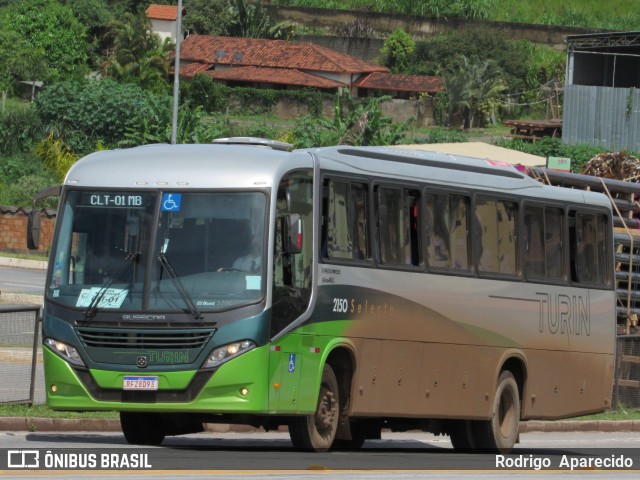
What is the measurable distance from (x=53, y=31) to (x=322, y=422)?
294 feet

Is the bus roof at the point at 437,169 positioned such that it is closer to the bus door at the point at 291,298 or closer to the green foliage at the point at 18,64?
the bus door at the point at 291,298

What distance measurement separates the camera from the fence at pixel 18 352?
1888 cm

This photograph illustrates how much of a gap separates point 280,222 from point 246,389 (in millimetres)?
1699

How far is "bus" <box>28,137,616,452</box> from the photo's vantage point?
14.5 meters

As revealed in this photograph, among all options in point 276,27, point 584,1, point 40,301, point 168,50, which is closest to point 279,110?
point 168,50

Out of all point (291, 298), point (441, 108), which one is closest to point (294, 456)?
point (291, 298)

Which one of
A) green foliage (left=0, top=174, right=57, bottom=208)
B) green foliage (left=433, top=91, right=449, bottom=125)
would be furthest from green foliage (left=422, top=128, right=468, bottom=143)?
green foliage (left=0, top=174, right=57, bottom=208)

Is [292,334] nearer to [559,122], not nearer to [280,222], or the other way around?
[280,222]

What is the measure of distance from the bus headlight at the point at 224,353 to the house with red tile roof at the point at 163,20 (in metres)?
101

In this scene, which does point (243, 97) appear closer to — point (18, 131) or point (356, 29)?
point (356, 29)

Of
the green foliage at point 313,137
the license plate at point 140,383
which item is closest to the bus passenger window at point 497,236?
the license plate at point 140,383

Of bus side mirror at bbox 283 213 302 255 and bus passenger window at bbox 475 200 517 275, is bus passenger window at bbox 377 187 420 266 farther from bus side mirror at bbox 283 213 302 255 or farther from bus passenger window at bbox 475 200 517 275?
bus side mirror at bbox 283 213 302 255

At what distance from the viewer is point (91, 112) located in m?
76.4

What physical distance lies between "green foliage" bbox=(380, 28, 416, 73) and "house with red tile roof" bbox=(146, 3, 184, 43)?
15941mm
